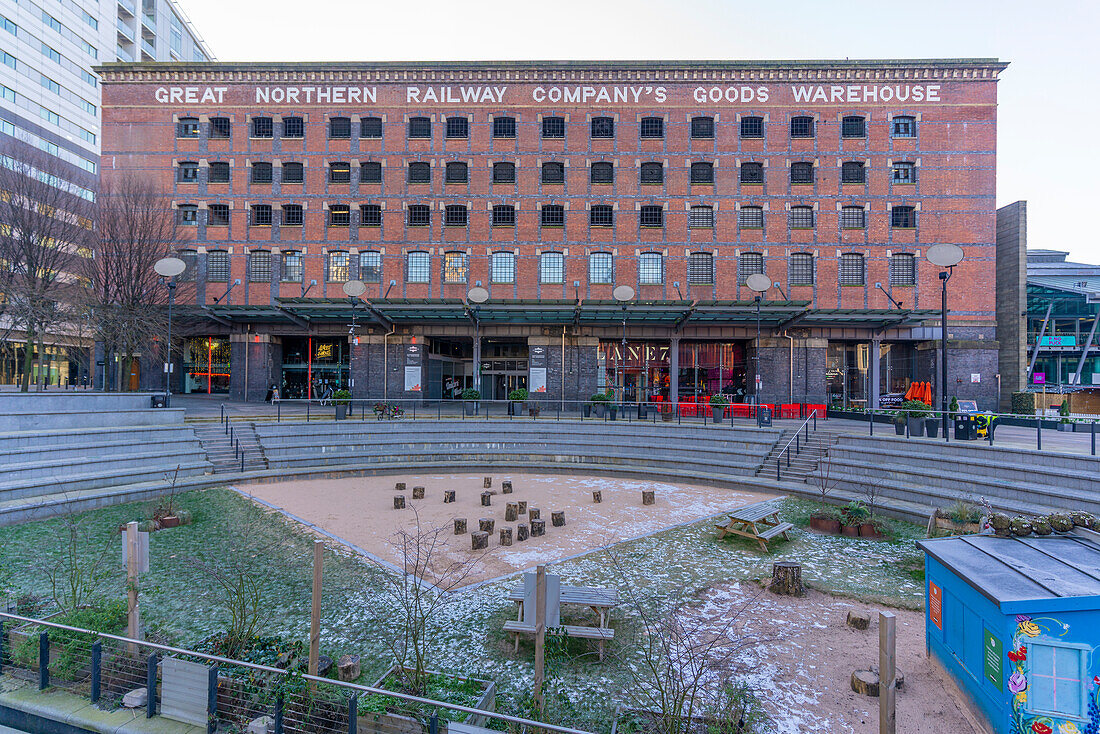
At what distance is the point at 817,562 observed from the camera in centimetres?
909

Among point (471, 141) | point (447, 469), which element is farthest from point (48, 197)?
point (447, 469)

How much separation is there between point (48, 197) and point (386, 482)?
2274 centimetres

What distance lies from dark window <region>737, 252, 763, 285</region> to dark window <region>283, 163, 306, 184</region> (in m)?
27.7

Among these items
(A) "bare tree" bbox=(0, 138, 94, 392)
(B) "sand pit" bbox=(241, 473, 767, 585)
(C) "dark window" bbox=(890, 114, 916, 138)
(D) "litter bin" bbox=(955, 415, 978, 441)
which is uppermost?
(C) "dark window" bbox=(890, 114, 916, 138)

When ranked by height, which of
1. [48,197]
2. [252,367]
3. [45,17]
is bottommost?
[252,367]

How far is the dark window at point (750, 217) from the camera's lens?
97.1 feet

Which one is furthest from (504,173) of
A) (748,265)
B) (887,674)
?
(887,674)

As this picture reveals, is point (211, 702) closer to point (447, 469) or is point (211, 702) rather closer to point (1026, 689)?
point (1026, 689)

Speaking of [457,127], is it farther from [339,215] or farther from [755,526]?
[755,526]

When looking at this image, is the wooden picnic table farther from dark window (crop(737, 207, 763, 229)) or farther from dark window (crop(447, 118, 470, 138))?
dark window (crop(447, 118, 470, 138))

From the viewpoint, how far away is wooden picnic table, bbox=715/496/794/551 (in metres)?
9.97

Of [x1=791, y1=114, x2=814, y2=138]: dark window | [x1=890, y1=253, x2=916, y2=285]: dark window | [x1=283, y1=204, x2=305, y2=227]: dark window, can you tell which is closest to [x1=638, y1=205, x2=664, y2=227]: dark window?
[x1=791, y1=114, x2=814, y2=138]: dark window

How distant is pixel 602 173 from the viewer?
30.1 metres

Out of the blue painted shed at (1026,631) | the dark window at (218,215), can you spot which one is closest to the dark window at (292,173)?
the dark window at (218,215)
